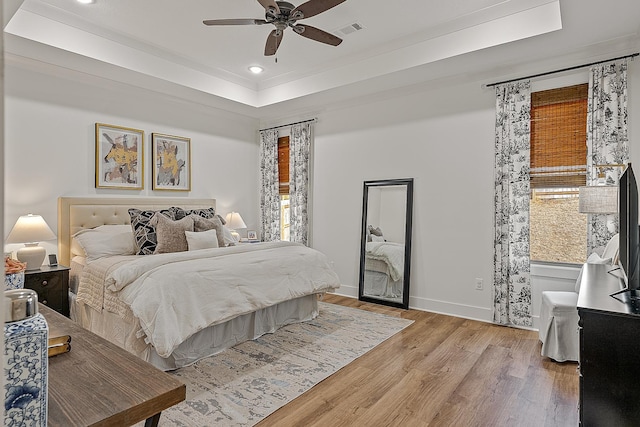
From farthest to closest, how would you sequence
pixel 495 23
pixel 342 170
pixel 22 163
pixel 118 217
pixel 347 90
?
pixel 342 170
pixel 347 90
pixel 118 217
pixel 22 163
pixel 495 23

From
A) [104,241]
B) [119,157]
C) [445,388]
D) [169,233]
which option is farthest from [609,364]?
[119,157]

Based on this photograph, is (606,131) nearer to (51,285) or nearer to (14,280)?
(14,280)


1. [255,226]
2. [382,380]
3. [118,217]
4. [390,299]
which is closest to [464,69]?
[390,299]

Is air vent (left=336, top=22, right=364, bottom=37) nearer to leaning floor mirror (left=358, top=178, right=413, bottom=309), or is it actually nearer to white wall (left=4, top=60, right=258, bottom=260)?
leaning floor mirror (left=358, top=178, right=413, bottom=309)

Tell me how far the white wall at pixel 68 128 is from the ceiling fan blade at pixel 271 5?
2.66 metres

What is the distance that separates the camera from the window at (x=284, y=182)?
5922mm

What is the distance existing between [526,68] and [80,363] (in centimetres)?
440

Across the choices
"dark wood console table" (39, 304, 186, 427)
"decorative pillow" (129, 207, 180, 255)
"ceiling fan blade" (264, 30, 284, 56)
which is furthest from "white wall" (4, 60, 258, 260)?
"dark wood console table" (39, 304, 186, 427)

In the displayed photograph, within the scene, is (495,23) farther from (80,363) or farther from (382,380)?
(80,363)

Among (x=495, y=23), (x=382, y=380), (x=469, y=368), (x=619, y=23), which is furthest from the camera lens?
(x=495, y=23)

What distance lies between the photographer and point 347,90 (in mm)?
4648

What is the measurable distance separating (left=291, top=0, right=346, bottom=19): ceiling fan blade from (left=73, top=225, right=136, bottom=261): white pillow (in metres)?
2.83

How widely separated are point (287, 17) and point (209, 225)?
234 centimetres

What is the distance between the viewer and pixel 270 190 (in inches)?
234
